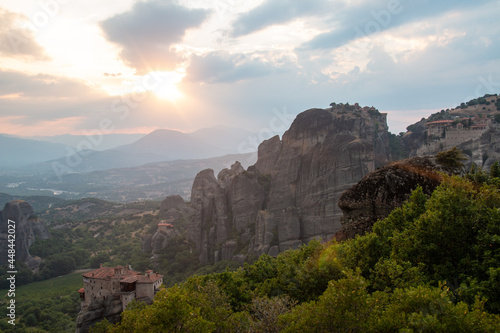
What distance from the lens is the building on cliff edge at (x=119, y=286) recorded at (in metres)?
33.2

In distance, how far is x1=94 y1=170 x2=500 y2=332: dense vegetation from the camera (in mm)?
9922

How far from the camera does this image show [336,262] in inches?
683

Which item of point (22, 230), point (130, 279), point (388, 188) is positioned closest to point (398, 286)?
point (388, 188)

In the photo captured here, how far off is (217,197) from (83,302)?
3422 cm

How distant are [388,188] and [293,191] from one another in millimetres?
40412

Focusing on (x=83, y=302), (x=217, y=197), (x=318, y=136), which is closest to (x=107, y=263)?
(x=217, y=197)

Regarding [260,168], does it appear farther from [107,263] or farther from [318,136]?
[107,263]

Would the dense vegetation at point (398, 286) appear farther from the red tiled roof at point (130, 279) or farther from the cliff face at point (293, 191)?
the cliff face at point (293, 191)

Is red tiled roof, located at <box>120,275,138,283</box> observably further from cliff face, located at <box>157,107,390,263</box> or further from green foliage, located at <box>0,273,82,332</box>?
cliff face, located at <box>157,107,390,263</box>

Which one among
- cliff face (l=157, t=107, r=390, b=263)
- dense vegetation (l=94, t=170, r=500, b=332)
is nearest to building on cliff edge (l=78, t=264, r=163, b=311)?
dense vegetation (l=94, t=170, r=500, b=332)

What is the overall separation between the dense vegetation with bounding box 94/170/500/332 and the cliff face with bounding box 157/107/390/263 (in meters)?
35.5

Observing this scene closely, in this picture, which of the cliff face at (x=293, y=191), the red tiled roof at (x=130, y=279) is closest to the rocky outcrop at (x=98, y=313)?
the red tiled roof at (x=130, y=279)

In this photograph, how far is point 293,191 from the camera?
62.0 meters

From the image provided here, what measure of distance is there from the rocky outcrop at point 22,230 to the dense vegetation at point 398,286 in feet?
258
